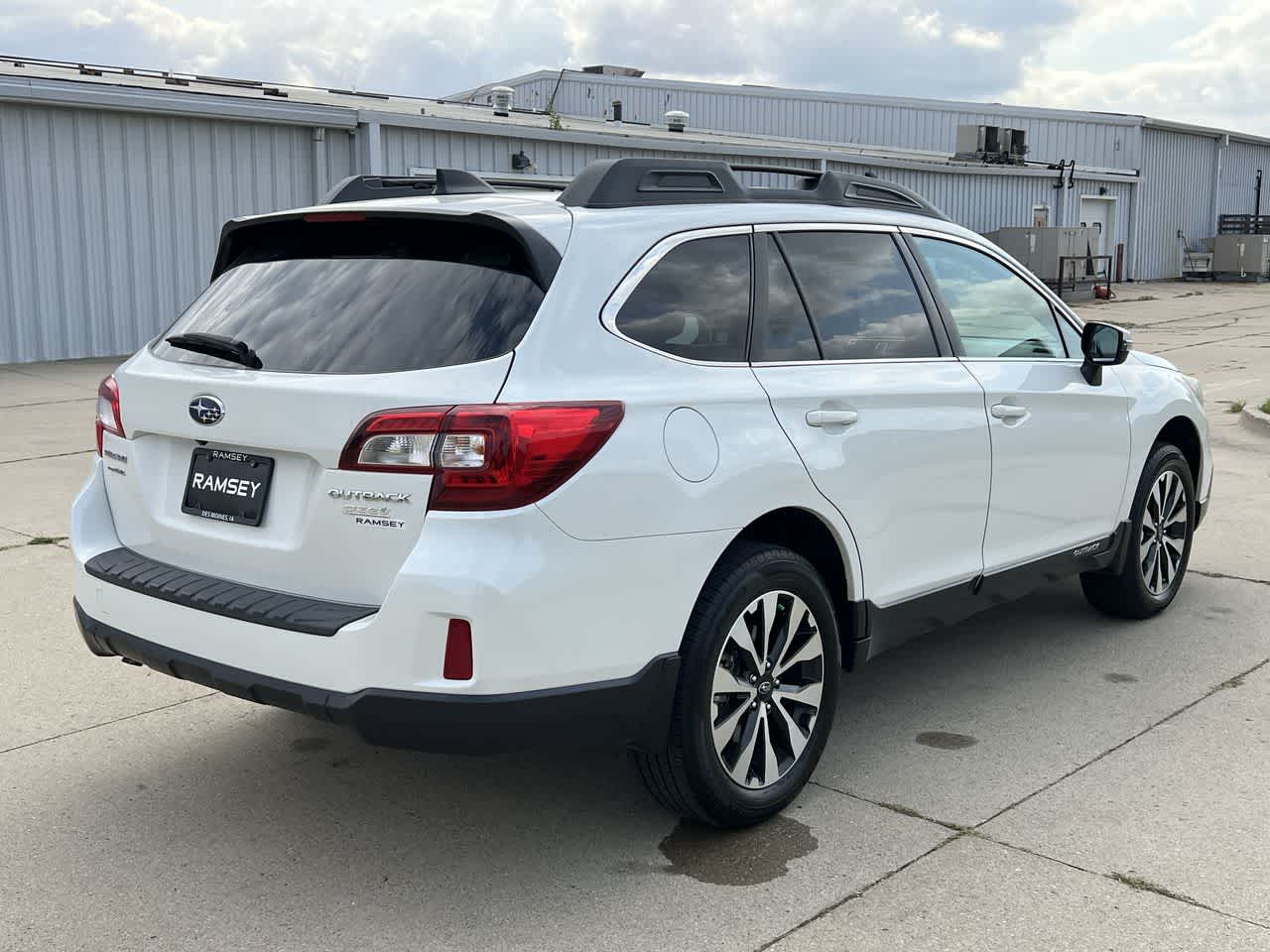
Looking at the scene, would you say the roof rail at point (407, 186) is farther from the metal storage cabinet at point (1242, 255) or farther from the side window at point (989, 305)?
the metal storage cabinet at point (1242, 255)

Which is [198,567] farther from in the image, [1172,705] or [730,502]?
[1172,705]

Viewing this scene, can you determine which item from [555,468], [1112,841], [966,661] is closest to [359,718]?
[555,468]

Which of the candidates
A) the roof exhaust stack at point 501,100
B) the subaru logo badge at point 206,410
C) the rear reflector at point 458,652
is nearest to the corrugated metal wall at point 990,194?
the roof exhaust stack at point 501,100

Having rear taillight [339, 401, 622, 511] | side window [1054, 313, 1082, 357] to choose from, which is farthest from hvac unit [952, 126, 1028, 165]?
rear taillight [339, 401, 622, 511]

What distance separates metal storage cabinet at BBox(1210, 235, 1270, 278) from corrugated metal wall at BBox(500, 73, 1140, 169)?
6.10 m

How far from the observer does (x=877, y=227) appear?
14.6 ft

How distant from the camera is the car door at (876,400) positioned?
382cm

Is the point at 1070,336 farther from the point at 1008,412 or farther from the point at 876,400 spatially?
the point at 876,400

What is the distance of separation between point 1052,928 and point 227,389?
7.95 feet

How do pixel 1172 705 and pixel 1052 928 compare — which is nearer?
pixel 1052 928

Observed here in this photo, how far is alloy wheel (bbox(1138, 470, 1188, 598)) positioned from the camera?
566cm

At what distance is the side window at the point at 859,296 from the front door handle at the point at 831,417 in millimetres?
204

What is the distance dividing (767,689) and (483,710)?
3.15ft

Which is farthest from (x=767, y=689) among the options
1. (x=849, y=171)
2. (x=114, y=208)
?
(x=849, y=171)
